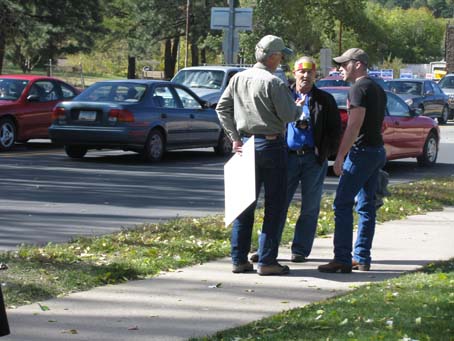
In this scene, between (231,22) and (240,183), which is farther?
(231,22)

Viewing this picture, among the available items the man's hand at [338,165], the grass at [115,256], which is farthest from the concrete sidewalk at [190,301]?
the man's hand at [338,165]

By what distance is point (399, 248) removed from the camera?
35.2 ft

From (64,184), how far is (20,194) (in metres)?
1.47

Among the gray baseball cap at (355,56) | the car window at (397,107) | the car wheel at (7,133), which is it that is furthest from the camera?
the car wheel at (7,133)

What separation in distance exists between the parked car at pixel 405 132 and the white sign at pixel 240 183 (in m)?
9.62

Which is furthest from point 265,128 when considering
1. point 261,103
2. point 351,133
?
point 351,133

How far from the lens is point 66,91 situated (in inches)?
922

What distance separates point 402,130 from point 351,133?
1099 cm

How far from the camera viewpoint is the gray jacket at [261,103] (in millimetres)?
→ 8664

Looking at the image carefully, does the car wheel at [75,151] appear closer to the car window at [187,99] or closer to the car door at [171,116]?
the car door at [171,116]

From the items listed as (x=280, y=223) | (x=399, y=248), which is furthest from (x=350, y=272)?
(x=399, y=248)

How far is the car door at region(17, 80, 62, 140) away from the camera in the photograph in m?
21.8

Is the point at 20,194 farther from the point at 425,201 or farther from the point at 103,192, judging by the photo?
the point at 425,201

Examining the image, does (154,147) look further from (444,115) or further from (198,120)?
(444,115)
